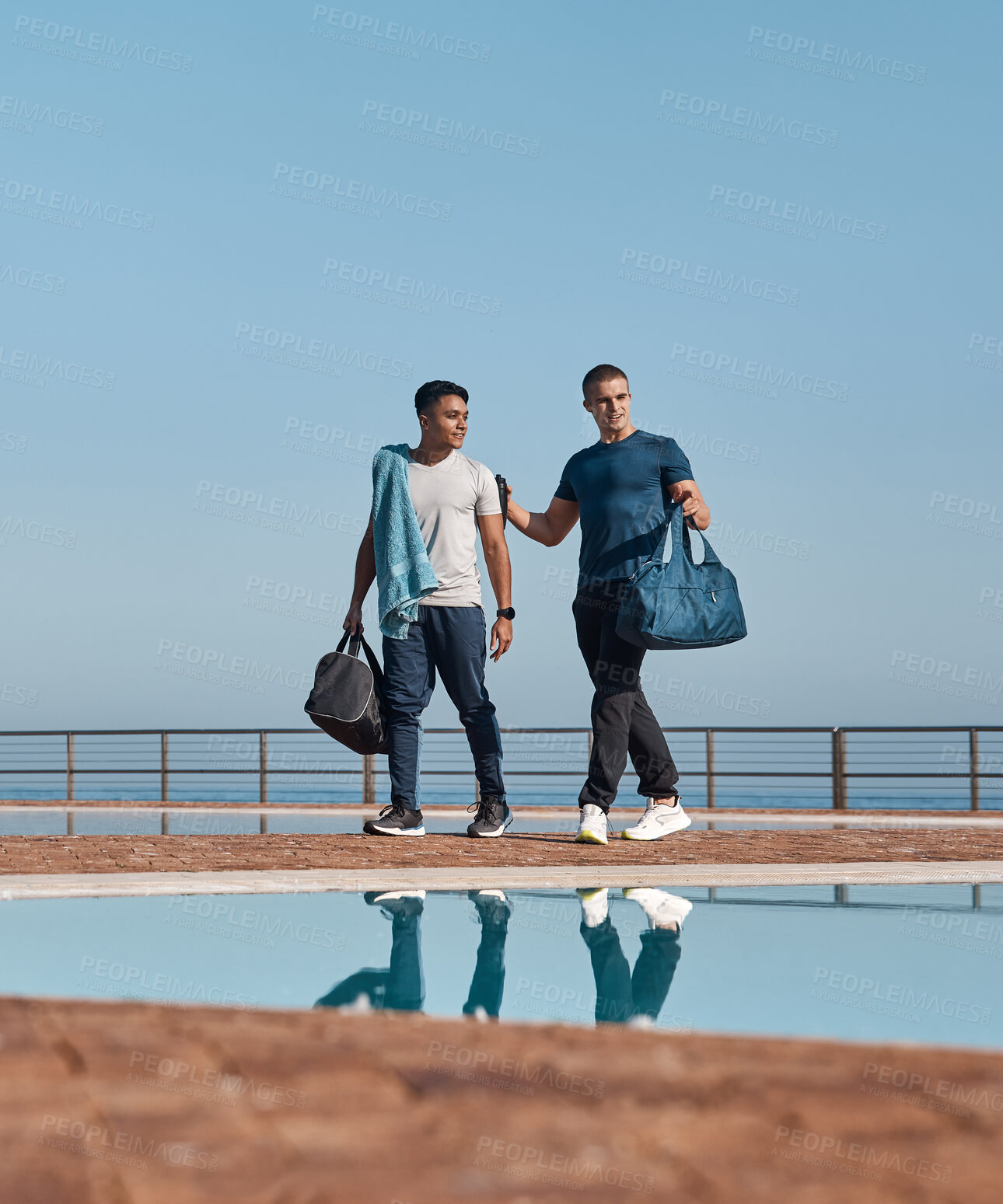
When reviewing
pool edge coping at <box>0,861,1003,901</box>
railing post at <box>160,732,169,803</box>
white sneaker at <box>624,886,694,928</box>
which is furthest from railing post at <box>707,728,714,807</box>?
white sneaker at <box>624,886,694,928</box>

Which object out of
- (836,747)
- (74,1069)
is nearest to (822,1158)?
→ (74,1069)

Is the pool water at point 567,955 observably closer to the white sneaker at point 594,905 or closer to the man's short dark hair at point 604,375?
the white sneaker at point 594,905

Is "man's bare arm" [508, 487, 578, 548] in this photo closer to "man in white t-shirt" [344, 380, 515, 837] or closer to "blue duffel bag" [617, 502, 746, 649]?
"man in white t-shirt" [344, 380, 515, 837]

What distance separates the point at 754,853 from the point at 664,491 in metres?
1.12

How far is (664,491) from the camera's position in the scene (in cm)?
357

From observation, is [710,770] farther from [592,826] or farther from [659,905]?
[659,905]

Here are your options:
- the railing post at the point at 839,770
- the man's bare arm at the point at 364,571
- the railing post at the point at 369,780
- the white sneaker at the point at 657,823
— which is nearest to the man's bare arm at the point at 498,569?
the man's bare arm at the point at 364,571

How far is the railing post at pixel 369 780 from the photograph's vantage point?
9714mm

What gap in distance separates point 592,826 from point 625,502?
3.20 ft

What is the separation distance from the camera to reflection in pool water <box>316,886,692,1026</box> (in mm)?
1482

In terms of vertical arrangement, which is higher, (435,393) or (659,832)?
(435,393)

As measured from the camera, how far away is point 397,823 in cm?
363

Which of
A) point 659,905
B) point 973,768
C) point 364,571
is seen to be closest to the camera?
point 659,905

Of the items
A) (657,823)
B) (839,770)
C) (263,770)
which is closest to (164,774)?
(263,770)
